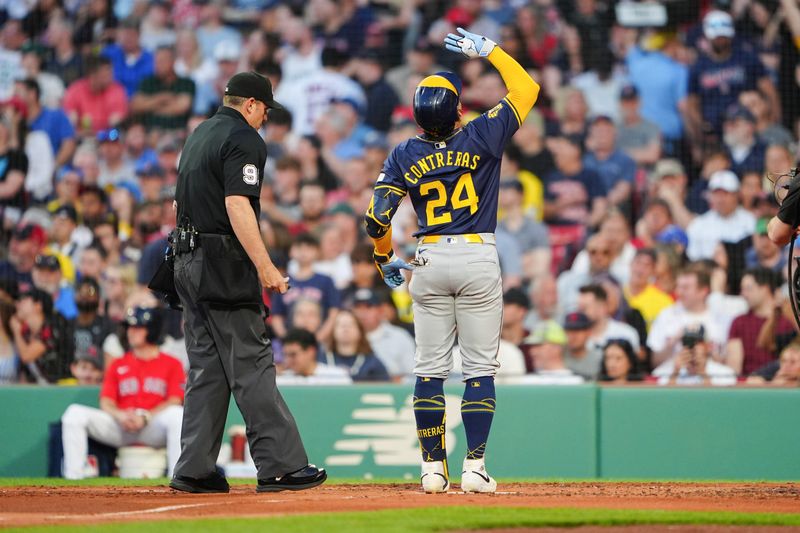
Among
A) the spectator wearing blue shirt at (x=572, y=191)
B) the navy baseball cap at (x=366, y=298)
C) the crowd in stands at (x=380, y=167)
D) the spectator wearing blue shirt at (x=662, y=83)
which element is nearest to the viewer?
the crowd in stands at (x=380, y=167)

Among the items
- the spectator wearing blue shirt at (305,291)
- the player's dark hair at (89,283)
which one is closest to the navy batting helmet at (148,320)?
the spectator wearing blue shirt at (305,291)

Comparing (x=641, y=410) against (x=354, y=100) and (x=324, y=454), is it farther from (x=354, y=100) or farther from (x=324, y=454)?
(x=354, y=100)

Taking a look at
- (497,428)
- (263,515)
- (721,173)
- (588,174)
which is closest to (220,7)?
(588,174)

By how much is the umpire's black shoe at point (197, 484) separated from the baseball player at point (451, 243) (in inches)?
42.1

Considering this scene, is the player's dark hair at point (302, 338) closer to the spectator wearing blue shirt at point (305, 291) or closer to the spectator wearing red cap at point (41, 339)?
the spectator wearing blue shirt at point (305, 291)

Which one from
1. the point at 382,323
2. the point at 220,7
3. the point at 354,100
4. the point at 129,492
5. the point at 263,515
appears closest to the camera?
the point at 263,515

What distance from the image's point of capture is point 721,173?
1203cm

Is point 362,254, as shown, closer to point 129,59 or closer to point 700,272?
point 700,272

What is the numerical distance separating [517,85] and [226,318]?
1922 millimetres

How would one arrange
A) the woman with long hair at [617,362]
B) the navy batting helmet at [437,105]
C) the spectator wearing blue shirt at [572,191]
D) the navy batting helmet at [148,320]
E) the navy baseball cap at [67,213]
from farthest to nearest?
1. the navy baseball cap at [67,213]
2. the spectator wearing blue shirt at [572,191]
3. the woman with long hair at [617,362]
4. the navy batting helmet at [148,320]
5. the navy batting helmet at [437,105]

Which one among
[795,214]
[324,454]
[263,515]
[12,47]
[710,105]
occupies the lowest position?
[324,454]

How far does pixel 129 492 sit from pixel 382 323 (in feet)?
14.8

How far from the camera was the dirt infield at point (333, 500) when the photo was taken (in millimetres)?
5438

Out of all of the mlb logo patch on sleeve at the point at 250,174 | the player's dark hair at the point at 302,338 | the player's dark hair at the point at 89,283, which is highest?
the mlb logo patch on sleeve at the point at 250,174
